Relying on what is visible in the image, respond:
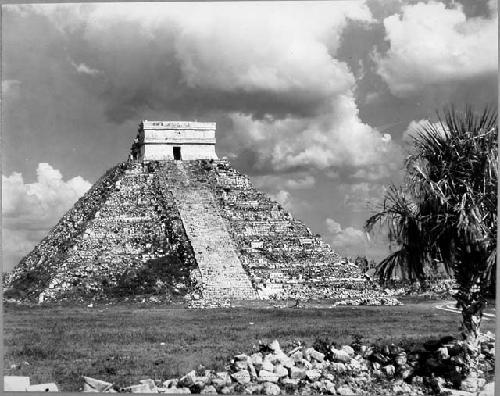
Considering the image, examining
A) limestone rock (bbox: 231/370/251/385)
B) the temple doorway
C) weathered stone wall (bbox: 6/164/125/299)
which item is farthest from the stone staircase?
limestone rock (bbox: 231/370/251/385)

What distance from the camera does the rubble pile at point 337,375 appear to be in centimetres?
1009

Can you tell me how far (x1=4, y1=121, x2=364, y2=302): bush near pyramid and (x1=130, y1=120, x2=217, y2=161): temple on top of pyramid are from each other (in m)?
0.05

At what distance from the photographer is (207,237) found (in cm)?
2928

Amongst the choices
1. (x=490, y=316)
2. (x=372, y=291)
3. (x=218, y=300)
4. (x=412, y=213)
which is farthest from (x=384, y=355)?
(x=372, y=291)

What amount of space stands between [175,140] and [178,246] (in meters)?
7.77

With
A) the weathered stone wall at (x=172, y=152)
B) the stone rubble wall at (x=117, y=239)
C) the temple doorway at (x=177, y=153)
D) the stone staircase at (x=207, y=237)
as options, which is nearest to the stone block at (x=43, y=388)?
the stone rubble wall at (x=117, y=239)

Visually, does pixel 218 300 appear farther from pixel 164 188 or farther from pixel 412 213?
pixel 412 213

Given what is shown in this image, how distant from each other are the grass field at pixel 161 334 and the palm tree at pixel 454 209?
2.78 meters

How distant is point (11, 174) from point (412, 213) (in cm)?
843

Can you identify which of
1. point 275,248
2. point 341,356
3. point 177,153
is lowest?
point 341,356

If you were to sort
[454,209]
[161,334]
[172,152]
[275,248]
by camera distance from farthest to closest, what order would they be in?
[172,152] < [275,248] < [161,334] < [454,209]

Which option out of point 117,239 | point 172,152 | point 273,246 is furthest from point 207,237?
point 172,152

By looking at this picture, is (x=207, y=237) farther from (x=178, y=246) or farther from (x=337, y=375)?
(x=337, y=375)

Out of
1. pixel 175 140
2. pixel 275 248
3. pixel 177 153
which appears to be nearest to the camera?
pixel 275 248
